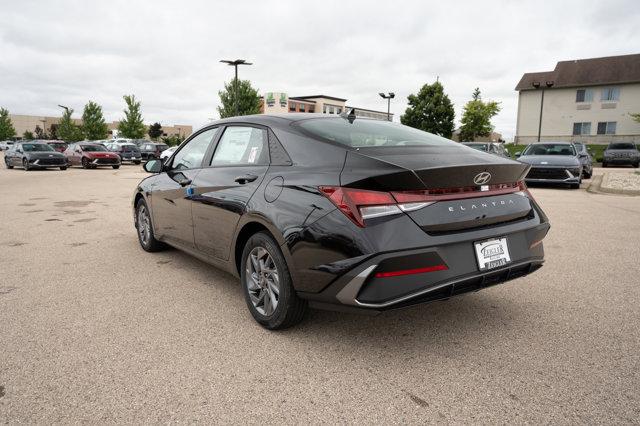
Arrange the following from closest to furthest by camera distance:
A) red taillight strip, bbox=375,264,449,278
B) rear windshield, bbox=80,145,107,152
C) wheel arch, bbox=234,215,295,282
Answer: red taillight strip, bbox=375,264,449,278 < wheel arch, bbox=234,215,295,282 < rear windshield, bbox=80,145,107,152

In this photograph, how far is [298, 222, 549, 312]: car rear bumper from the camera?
258 cm

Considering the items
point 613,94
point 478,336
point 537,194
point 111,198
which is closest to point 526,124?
point 613,94

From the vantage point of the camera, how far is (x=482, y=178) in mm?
2922

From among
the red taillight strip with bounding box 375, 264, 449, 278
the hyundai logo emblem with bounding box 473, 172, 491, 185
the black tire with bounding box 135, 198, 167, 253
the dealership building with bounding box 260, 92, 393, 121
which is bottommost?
the black tire with bounding box 135, 198, 167, 253

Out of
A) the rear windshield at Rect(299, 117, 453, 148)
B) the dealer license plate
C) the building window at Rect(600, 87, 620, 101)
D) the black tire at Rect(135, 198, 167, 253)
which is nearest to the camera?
the dealer license plate

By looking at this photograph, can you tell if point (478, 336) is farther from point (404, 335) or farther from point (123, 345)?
point (123, 345)

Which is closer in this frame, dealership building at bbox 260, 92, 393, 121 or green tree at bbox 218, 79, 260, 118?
green tree at bbox 218, 79, 260, 118

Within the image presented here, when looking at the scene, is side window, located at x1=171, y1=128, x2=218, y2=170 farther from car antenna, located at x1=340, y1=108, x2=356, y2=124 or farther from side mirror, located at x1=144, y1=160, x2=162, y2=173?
car antenna, located at x1=340, y1=108, x2=356, y2=124

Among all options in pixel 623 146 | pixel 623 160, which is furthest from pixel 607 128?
pixel 623 160

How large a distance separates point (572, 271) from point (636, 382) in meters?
2.42

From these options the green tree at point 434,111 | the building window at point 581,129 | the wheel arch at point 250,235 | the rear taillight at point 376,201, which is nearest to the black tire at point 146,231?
the wheel arch at point 250,235

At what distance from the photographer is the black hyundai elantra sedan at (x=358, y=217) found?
103 inches

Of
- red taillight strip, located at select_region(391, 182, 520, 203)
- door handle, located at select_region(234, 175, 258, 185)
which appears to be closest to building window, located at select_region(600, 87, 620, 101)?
red taillight strip, located at select_region(391, 182, 520, 203)

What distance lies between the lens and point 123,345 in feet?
10.1
